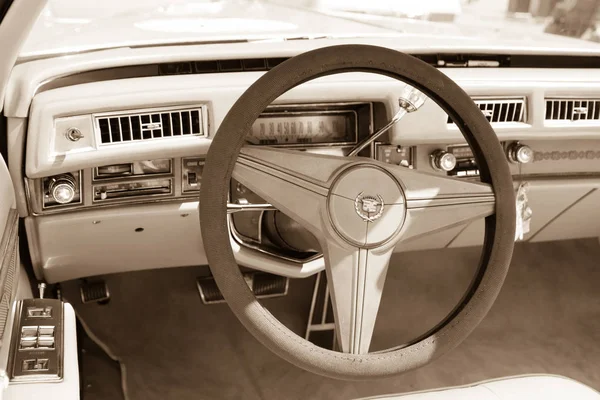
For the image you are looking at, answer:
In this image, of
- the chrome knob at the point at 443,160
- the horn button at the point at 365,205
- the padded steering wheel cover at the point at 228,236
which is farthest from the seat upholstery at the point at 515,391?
the chrome knob at the point at 443,160

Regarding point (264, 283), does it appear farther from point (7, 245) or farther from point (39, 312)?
point (7, 245)

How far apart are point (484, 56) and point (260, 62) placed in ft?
2.08

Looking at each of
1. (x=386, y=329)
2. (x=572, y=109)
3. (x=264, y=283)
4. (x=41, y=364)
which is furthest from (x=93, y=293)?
(x=572, y=109)

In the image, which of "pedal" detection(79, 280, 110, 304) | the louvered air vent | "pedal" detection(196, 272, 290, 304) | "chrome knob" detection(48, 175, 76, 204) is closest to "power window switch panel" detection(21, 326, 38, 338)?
"chrome knob" detection(48, 175, 76, 204)

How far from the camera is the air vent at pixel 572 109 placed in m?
1.78

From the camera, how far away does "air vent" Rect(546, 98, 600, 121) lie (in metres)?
1.78

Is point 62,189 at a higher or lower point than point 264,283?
higher

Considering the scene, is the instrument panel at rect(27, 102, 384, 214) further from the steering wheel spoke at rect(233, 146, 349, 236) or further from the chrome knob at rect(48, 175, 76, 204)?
the steering wheel spoke at rect(233, 146, 349, 236)

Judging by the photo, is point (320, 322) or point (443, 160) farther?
point (320, 322)

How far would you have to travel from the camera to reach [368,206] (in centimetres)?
129

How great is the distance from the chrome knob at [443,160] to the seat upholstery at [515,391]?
0.58 metres

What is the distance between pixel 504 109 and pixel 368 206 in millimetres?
643

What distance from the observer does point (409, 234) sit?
1.35 meters

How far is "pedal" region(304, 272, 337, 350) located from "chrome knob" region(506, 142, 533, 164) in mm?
782
